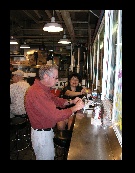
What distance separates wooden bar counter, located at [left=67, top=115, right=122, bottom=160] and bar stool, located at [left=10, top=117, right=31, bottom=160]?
192cm

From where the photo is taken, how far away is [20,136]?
5.96 metres

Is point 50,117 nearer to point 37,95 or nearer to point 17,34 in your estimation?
point 37,95

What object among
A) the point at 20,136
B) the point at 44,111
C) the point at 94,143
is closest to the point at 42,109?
the point at 44,111

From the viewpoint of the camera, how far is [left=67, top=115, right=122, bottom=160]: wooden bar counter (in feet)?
6.27

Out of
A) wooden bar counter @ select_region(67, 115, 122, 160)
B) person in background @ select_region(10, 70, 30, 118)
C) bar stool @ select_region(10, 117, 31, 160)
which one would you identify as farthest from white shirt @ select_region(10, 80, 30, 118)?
wooden bar counter @ select_region(67, 115, 122, 160)

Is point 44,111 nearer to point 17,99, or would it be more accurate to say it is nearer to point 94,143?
point 94,143

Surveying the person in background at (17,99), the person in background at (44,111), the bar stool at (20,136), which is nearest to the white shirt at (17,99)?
the person in background at (17,99)

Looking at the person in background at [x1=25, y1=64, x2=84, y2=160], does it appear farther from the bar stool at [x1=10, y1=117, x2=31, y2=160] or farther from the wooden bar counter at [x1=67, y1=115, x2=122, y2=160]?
the bar stool at [x1=10, y1=117, x2=31, y2=160]

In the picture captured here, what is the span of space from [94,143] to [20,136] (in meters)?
4.19

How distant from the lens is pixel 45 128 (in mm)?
2947

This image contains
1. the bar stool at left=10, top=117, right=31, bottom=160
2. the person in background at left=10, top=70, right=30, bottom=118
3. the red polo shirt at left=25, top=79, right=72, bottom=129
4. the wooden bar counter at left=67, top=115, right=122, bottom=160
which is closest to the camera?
the wooden bar counter at left=67, top=115, right=122, bottom=160

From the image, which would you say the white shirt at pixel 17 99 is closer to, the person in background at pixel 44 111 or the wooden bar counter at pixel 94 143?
the person in background at pixel 44 111
